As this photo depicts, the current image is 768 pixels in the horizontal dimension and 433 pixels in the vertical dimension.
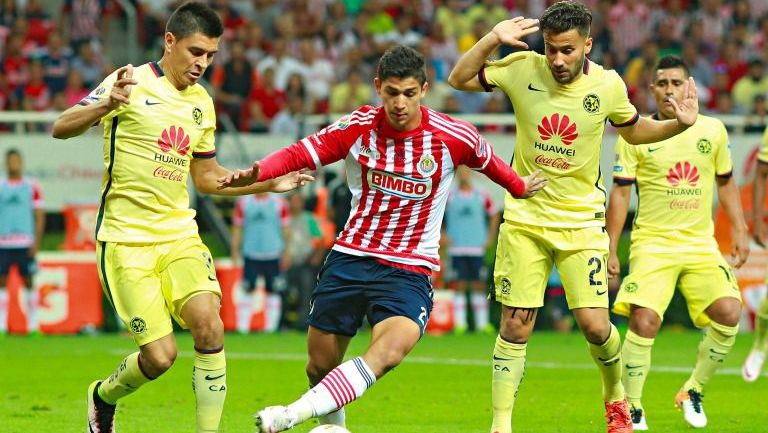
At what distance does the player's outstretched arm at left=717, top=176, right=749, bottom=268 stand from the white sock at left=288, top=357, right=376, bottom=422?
4737 mm

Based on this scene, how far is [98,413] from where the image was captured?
29.0 feet

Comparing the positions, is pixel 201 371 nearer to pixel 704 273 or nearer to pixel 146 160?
pixel 146 160

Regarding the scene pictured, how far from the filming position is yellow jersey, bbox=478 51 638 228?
9.02 m

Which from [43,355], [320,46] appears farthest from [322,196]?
[43,355]

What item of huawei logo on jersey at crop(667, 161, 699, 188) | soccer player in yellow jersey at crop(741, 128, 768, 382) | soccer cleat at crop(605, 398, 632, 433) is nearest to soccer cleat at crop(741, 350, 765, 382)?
soccer player in yellow jersey at crop(741, 128, 768, 382)

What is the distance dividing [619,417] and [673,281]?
5.89ft

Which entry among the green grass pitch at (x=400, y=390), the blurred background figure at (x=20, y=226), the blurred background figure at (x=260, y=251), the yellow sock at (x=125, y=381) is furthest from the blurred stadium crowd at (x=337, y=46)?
the yellow sock at (x=125, y=381)

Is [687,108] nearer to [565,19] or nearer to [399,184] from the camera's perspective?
[565,19]

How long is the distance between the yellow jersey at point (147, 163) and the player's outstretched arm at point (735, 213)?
183 inches

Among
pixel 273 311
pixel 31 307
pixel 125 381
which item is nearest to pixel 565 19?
pixel 125 381

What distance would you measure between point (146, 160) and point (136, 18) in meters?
15.7

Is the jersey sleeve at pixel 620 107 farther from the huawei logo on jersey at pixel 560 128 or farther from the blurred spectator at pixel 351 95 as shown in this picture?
the blurred spectator at pixel 351 95

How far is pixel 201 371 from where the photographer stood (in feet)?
27.2

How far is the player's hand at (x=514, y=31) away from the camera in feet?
27.8
